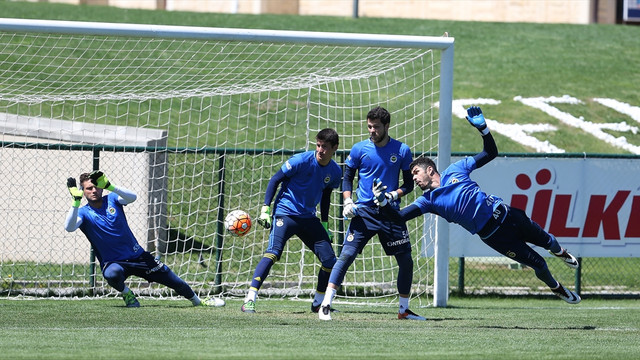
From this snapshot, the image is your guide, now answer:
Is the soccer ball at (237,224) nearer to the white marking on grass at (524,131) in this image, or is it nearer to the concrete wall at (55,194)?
the concrete wall at (55,194)

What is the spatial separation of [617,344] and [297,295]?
18.8 feet

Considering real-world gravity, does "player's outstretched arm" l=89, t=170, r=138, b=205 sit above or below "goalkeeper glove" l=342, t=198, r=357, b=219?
above

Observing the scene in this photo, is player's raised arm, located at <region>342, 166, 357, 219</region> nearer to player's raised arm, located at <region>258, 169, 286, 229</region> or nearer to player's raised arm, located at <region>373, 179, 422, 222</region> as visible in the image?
player's raised arm, located at <region>373, 179, 422, 222</region>

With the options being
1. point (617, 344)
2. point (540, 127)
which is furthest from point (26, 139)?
point (540, 127)

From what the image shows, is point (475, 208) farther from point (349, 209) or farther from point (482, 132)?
point (349, 209)

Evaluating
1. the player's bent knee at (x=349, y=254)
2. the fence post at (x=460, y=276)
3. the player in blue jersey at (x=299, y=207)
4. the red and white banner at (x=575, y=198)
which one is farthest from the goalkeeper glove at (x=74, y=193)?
the fence post at (x=460, y=276)

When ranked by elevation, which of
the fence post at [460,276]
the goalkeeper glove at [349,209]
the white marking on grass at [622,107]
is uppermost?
the white marking on grass at [622,107]

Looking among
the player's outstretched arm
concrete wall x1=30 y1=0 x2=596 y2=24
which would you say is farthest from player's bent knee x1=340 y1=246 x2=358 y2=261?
concrete wall x1=30 y1=0 x2=596 y2=24

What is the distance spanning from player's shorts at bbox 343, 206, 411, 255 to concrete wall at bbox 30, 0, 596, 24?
27756 mm

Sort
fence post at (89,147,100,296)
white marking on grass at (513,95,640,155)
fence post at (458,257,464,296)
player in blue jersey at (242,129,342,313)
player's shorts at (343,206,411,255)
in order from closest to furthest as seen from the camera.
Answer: player's shorts at (343,206,411,255) < player in blue jersey at (242,129,342,313) < fence post at (89,147,100,296) < fence post at (458,257,464,296) < white marking on grass at (513,95,640,155)

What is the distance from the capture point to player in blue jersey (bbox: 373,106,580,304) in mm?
9344

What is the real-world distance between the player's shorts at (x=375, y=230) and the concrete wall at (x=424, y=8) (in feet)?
91.1

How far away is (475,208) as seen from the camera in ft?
30.9

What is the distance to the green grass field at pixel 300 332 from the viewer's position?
7.39 meters
